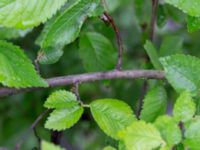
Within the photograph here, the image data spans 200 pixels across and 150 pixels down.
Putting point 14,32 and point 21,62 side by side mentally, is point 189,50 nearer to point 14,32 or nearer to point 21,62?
point 14,32

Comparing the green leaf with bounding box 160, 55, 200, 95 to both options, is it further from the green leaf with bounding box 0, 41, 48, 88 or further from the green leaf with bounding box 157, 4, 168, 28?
the green leaf with bounding box 157, 4, 168, 28

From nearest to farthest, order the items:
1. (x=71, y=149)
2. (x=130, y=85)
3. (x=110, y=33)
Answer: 1. (x=110, y=33)
2. (x=130, y=85)
3. (x=71, y=149)

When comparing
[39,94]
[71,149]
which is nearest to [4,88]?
[39,94]

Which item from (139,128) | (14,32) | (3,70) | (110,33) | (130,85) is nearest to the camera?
(139,128)

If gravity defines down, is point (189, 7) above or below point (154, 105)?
above

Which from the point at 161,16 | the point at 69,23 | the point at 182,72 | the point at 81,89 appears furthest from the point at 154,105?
the point at 81,89

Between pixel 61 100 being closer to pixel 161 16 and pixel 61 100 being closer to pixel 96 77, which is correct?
pixel 96 77

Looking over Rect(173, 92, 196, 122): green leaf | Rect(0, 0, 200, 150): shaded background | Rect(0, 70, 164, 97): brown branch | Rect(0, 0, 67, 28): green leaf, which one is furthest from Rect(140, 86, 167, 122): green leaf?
Rect(0, 0, 200, 150): shaded background
